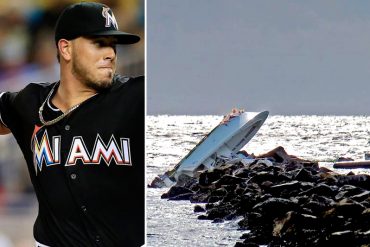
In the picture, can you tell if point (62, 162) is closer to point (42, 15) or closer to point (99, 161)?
point (99, 161)

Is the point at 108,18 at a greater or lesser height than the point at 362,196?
greater

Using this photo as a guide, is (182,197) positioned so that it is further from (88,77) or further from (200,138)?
(88,77)

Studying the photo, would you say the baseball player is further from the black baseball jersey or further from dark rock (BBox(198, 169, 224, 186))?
dark rock (BBox(198, 169, 224, 186))

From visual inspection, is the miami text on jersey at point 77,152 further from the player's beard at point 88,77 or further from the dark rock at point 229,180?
the dark rock at point 229,180

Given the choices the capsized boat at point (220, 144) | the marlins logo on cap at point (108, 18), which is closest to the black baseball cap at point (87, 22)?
the marlins logo on cap at point (108, 18)

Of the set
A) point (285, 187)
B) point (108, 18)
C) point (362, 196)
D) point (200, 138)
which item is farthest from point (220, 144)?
point (108, 18)

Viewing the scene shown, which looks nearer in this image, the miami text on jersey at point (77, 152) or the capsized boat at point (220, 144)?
the miami text on jersey at point (77, 152)

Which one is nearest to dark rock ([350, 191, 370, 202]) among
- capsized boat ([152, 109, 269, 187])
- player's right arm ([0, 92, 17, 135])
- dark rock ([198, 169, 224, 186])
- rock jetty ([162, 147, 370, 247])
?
rock jetty ([162, 147, 370, 247])

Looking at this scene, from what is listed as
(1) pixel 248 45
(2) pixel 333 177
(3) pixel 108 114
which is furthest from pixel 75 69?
(2) pixel 333 177
